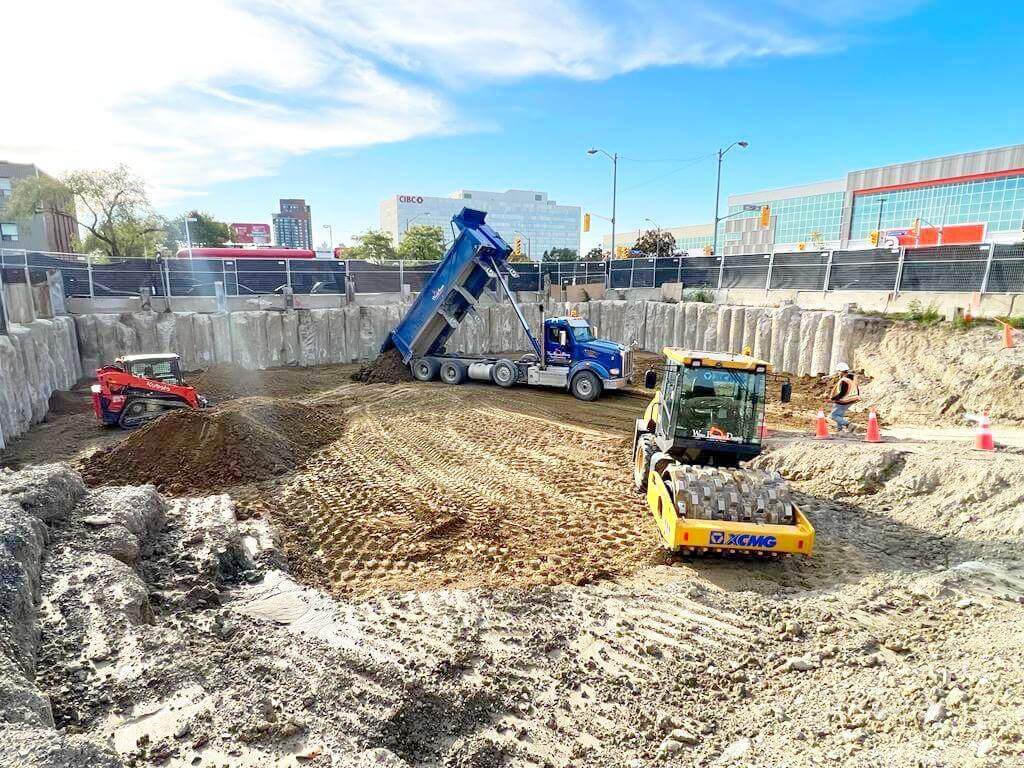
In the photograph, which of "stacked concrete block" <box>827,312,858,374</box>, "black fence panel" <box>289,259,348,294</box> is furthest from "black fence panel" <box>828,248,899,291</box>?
"black fence panel" <box>289,259,348,294</box>

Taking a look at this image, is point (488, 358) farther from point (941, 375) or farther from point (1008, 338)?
point (1008, 338)

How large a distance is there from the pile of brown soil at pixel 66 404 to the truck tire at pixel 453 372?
29.4ft

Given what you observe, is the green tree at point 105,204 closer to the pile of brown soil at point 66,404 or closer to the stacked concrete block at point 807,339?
the pile of brown soil at point 66,404

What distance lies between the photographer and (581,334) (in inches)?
582

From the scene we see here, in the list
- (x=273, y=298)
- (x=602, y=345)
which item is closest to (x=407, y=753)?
(x=602, y=345)

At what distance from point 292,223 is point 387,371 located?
144m

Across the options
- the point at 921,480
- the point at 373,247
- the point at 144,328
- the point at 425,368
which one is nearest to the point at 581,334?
the point at 425,368

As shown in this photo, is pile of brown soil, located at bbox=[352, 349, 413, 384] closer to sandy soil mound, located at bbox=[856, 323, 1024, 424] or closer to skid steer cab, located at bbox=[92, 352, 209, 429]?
skid steer cab, located at bbox=[92, 352, 209, 429]

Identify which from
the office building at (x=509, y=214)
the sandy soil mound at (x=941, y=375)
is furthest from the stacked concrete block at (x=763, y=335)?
the office building at (x=509, y=214)

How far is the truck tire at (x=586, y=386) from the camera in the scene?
47.0 feet

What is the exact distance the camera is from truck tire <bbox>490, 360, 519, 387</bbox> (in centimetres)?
1545

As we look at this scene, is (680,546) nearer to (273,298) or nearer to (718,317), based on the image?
(718,317)

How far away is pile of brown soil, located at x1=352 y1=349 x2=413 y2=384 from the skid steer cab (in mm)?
5187

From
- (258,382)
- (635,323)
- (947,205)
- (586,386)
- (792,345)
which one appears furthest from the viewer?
(947,205)
